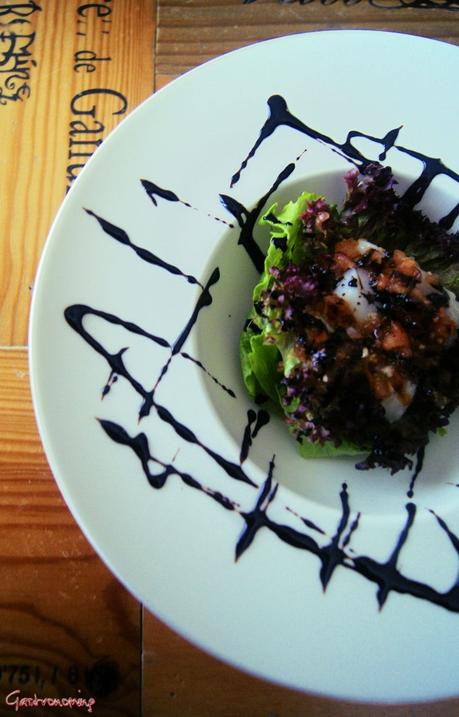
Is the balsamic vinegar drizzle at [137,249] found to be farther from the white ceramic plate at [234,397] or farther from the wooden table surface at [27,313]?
the wooden table surface at [27,313]

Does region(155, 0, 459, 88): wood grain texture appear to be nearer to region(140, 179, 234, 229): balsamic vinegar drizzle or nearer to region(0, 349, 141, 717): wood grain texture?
region(140, 179, 234, 229): balsamic vinegar drizzle

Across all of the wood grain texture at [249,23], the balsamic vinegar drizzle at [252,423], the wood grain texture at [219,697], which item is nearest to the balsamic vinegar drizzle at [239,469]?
the balsamic vinegar drizzle at [252,423]

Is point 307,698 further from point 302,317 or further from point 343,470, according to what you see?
point 302,317

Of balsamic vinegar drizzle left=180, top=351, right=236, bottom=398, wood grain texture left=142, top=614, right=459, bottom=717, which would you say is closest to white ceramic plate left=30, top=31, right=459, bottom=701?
balsamic vinegar drizzle left=180, top=351, right=236, bottom=398

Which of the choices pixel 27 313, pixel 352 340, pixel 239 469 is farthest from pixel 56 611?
pixel 352 340

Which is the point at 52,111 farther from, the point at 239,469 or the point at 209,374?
the point at 239,469

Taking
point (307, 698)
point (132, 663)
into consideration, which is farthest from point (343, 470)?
point (132, 663)
